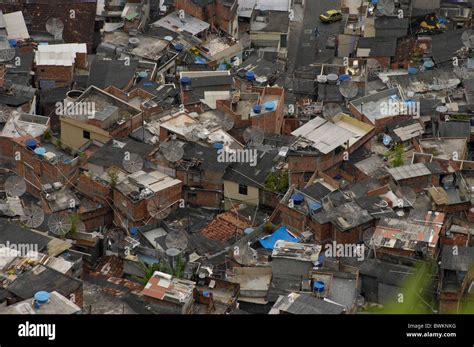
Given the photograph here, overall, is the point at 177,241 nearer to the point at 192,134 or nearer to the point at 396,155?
the point at 192,134

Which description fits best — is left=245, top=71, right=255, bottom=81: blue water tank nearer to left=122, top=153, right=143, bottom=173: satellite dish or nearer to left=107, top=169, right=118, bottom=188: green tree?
left=122, top=153, right=143, bottom=173: satellite dish

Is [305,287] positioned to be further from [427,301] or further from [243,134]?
[243,134]

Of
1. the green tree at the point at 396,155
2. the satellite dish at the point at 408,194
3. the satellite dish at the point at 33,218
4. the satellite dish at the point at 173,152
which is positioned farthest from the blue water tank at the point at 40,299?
the green tree at the point at 396,155

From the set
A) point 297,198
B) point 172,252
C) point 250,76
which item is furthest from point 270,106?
point 172,252

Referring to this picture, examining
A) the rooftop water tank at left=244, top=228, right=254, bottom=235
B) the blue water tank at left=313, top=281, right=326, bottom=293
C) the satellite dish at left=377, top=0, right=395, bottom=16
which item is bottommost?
the rooftop water tank at left=244, top=228, right=254, bottom=235

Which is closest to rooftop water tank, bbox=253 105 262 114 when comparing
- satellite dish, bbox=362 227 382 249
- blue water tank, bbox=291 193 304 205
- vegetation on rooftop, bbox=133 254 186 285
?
blue water tank, bbox=291 193 304 205

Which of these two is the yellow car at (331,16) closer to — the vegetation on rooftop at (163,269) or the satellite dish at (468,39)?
the satellite dish at (468,39)
